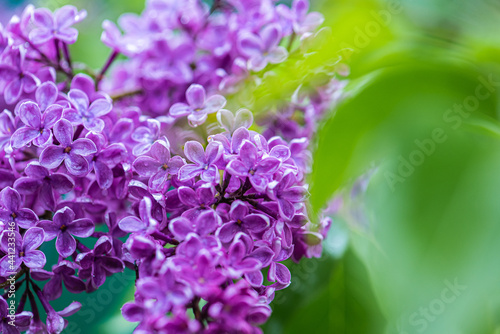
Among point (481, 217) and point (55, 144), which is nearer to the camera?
point (481, 217)

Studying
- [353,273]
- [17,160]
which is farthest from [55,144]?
[353,273]

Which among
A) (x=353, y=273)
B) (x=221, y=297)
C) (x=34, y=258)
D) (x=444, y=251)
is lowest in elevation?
(x=353, y=273)

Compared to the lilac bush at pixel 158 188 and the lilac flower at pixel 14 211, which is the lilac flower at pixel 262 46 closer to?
the lilac bush at pixel 158 188

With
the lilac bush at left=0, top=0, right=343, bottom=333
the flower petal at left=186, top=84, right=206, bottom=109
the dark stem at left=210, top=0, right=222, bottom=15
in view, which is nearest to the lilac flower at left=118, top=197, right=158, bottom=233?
the lilac bush at left=0, top=0, right=343, bottom=333

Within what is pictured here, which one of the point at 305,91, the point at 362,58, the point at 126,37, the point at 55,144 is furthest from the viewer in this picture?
the point at 126,37

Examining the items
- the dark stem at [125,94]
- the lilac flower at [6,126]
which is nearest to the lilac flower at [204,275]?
the lilac flower at [6,126]

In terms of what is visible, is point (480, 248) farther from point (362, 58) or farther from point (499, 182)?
point (362, 58)

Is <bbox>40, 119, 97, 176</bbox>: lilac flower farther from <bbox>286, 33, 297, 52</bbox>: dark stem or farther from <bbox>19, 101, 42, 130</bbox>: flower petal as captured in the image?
<bbox>286, 33, 297, 52</bbox>: dark stem

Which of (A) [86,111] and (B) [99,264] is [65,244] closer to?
(B) [99,264]
